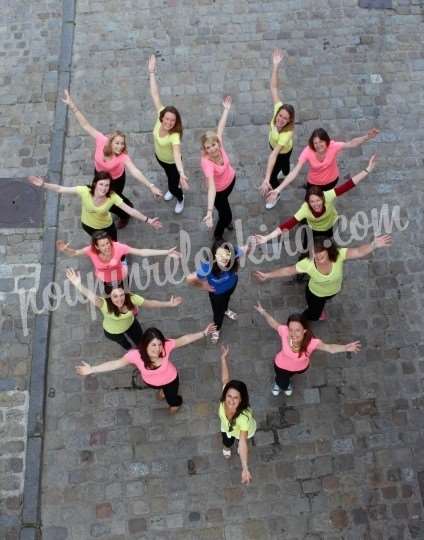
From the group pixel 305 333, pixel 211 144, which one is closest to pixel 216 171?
pixel 211 144

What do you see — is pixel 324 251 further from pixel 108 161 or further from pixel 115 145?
pixel 108 161

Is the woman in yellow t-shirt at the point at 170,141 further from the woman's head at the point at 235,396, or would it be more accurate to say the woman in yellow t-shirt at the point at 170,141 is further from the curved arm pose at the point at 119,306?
the woman's head at the point at 235,396

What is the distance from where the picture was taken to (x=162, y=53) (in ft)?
31.1

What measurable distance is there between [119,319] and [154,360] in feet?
2.24

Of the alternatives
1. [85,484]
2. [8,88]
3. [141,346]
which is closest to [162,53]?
[8,88]

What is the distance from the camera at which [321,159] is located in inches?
267

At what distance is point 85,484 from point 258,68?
680cm

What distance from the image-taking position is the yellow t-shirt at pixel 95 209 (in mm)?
6449

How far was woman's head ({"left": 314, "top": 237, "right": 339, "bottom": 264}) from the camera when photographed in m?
5.77

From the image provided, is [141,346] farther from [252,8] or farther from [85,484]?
[252,8]

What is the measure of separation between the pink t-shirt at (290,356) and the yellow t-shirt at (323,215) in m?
1.36

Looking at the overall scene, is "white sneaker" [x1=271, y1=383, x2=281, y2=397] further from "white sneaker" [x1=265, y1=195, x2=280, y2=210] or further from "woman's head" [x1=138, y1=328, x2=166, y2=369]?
"white sneaker" [x1=265, y1=195, x2=280, y2=210]

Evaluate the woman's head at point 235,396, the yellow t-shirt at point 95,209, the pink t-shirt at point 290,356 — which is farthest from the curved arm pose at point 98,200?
the woman's head at point 235,396

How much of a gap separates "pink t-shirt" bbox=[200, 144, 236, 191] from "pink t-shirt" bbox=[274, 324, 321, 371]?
196 cm
